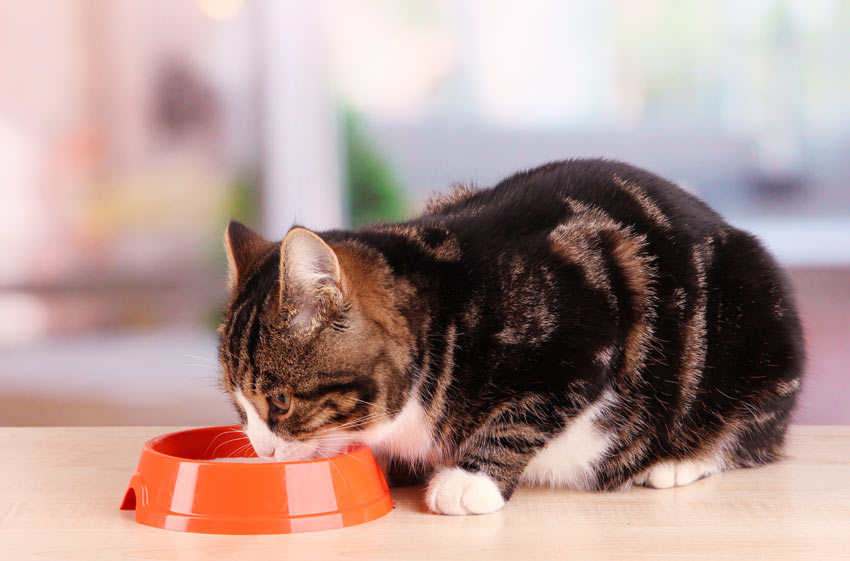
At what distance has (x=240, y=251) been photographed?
4.51ft

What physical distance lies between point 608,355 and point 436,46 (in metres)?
1.82

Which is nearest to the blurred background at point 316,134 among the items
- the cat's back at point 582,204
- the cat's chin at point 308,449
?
the cat's back at point 582,204

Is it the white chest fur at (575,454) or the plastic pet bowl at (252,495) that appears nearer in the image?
the plastic pet bowl at (252,495)

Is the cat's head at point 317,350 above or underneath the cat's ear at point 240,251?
underneath

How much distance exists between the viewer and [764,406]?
56.7 inches

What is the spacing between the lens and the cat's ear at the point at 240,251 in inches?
53.7

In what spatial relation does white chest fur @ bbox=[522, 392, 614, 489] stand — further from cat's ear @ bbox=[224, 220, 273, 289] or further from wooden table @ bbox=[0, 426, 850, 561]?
cat's ear @ bbox=[224, 220, 273, 289]

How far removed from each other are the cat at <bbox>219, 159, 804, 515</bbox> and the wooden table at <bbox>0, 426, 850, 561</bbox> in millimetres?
57

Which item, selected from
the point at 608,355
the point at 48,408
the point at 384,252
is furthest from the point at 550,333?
the point at 48,408

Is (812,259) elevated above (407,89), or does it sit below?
below

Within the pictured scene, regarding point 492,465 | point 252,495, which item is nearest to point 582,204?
point 492,465

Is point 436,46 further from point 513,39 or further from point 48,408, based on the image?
point 48,408

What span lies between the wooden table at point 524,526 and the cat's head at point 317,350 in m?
0.14

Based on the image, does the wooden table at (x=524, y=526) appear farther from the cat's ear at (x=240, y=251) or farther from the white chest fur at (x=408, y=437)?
the cat's ear at (x=240, y=251)
